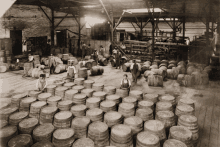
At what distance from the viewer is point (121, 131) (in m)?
4.38

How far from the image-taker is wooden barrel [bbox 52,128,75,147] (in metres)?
4.17

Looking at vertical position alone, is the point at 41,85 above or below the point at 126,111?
above

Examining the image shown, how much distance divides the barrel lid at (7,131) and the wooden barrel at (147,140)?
9.75 feet

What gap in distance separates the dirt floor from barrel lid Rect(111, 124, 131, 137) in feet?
6.55

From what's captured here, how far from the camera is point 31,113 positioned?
18.9 ft

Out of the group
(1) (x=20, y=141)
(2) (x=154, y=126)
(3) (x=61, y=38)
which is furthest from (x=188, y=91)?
(3) (x=61, y=38)

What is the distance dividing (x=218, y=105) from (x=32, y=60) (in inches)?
450

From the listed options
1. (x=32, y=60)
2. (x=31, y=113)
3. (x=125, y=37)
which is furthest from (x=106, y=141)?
(x=125, y=37)

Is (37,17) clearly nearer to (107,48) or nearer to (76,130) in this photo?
(107,48)

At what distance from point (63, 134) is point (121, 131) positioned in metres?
1.37

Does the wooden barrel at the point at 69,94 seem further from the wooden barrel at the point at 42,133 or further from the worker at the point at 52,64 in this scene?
the worker at the point at 52,64

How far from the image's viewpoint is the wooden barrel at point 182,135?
4191 millimetres

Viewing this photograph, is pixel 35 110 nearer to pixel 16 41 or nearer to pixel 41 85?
pixel 41 85

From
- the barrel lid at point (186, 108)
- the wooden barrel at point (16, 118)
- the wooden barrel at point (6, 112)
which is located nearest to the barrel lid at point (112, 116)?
the barrel lid at point (186, 108)
